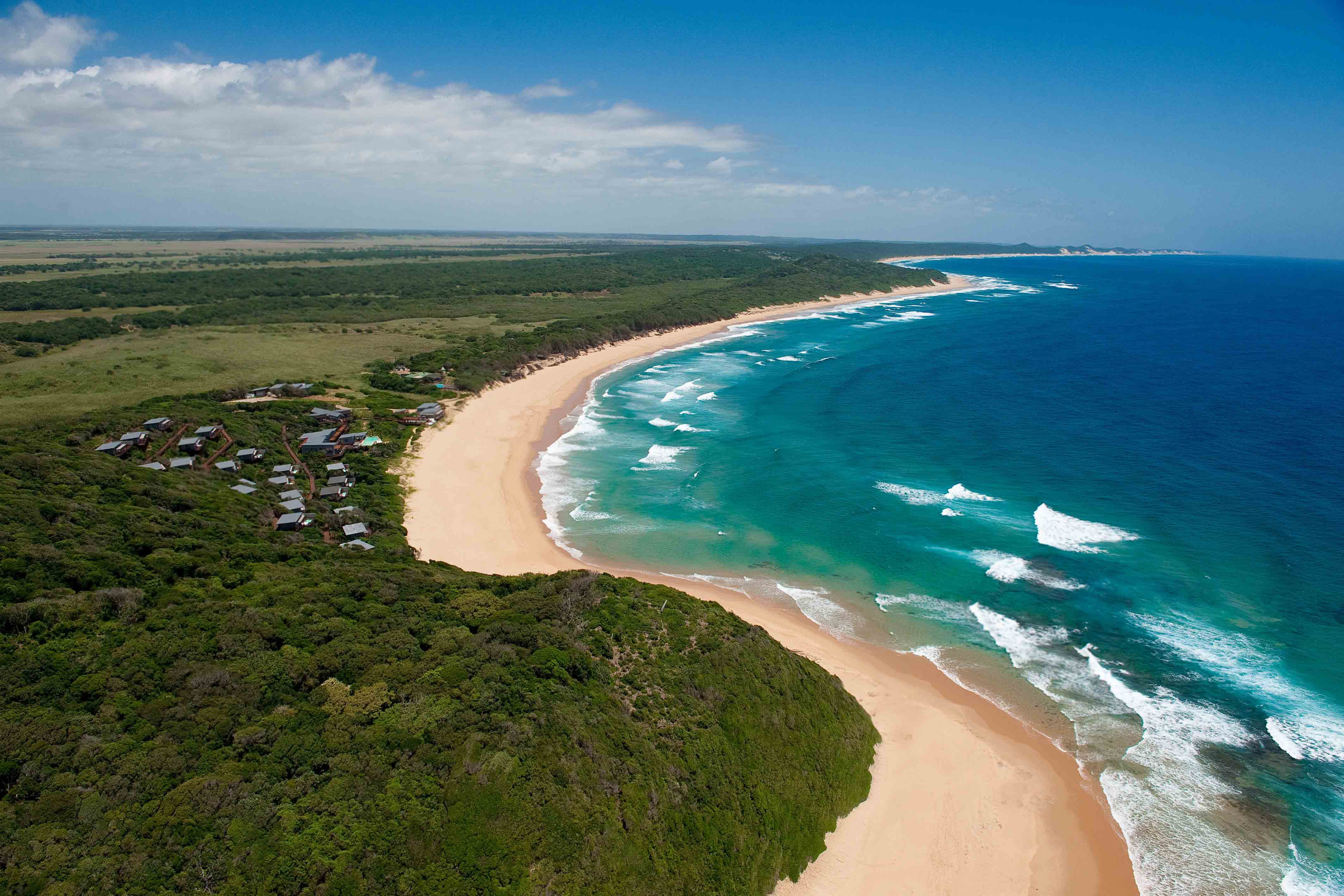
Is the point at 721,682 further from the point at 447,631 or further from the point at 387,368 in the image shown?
the point at 387,368

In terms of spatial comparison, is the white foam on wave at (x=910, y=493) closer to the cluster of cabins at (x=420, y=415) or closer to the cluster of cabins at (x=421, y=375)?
the cluster of cabins at (x=420, y=415)

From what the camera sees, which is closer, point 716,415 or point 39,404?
point 39,404

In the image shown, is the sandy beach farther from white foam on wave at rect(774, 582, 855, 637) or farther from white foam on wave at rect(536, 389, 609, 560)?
white foam on wave at rect(536, 389, 609, 560)

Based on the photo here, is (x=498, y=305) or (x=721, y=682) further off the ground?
(x=498, y=305)

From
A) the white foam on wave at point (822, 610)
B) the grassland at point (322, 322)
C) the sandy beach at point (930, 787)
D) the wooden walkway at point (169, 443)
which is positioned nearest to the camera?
the sandy beach at point (930, 787)

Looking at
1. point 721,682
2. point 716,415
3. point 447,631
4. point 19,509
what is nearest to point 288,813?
point 447,631

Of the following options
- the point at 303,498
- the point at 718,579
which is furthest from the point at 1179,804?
the point at 303,498

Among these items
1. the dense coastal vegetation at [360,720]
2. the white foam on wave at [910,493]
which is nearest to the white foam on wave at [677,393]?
the white foam on wave at [910,493]
